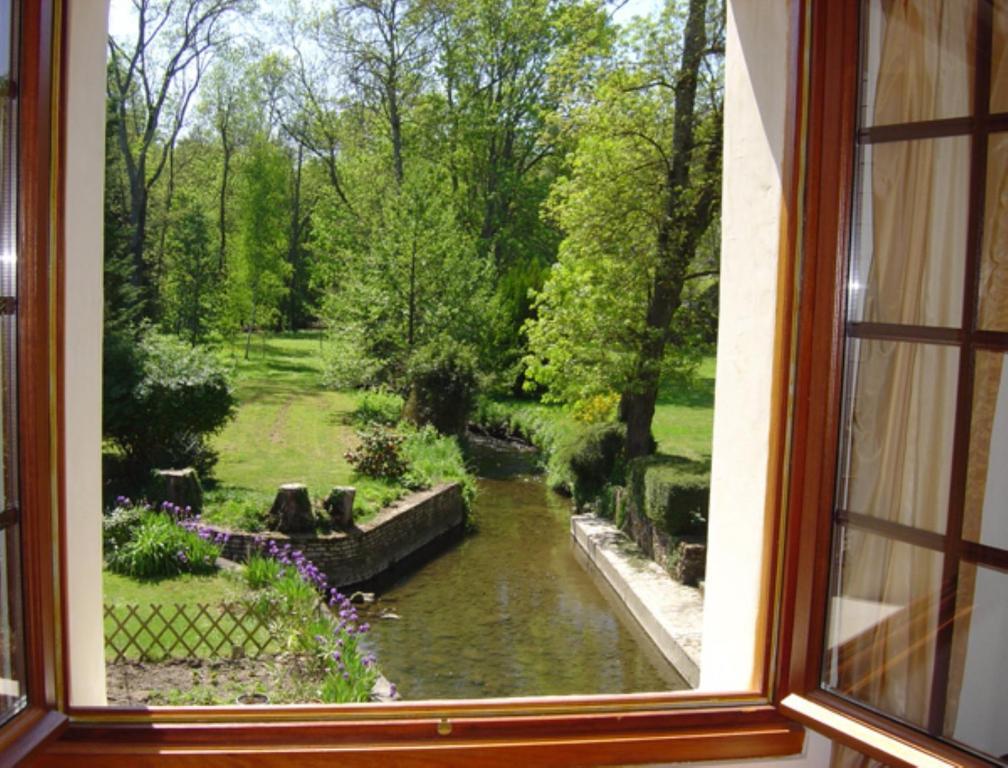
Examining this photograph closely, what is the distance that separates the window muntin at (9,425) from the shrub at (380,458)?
826 centimetres

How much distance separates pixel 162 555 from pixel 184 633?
1.41m

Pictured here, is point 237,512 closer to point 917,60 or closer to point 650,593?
point 650,593

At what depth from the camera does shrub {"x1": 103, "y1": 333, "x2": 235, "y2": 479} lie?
309 inches

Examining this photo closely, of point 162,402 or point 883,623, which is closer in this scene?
point 883,623

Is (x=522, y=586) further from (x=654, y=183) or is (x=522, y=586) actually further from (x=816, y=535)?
(x=816, y=535)

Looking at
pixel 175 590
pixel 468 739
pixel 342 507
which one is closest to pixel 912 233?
pixel 468 739

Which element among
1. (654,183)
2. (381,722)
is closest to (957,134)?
(381,722)

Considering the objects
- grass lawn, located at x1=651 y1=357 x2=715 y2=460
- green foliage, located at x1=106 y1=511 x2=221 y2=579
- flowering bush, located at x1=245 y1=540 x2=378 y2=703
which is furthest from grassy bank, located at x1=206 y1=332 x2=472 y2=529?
grass lawn, located at x1=651 y1=357 x2=715 y2=460

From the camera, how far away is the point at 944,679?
1512mm

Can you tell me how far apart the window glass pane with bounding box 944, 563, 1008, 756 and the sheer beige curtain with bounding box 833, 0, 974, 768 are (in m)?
0.04

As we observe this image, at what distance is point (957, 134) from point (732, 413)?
720 millimetres

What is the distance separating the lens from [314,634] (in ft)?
16.1

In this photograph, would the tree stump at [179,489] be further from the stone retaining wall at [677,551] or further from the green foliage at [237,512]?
the stone retaining wall at [677,551]

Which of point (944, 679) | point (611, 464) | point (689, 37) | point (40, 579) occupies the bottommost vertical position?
point (611, 464)
